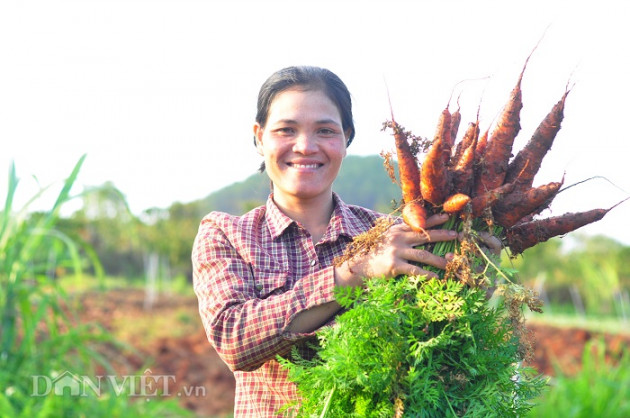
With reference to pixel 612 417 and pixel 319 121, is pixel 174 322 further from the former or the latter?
pixel 319 121

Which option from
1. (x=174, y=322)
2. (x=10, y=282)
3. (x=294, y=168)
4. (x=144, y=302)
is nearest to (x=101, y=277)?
(x=10, y=282)

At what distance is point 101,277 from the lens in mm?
4051

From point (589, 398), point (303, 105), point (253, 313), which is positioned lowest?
point (589, 398)

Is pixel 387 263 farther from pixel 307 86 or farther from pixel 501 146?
pixel 307 86

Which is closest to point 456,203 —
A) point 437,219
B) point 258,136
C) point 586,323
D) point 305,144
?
point 437,219

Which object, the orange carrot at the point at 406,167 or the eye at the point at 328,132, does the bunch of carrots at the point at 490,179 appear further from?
the eye at the point at 328,132

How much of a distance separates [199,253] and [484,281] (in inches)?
39.2

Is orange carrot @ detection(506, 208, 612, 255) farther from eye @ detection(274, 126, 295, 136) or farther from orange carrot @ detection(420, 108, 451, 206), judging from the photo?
eye @ detection(274, 126, 295, 136)

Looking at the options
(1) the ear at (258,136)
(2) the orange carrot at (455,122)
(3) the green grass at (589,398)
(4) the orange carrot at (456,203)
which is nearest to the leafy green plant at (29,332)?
(1) the ear at (258,136)

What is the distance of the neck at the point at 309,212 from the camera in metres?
2.37

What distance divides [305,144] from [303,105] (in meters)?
0.14

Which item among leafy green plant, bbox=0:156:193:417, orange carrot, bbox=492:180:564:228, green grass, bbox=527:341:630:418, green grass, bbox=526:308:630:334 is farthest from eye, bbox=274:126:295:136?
green grass, bbox=526:308:630:334

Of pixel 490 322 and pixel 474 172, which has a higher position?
pixel 474 172

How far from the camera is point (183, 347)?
34.6 ft
